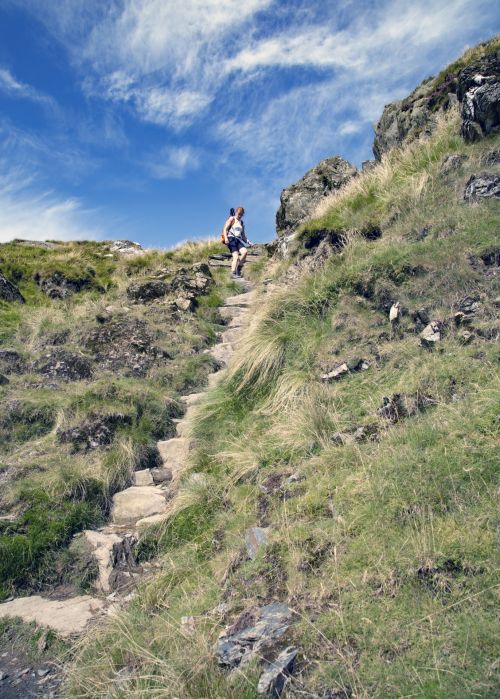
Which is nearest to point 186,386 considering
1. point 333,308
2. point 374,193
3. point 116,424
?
point 116,424

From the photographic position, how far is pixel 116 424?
8297 millimetres

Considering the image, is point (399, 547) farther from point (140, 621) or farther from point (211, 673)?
point (140, 621)

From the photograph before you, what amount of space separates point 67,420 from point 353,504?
18.3 feet

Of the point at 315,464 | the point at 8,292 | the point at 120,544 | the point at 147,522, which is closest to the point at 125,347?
the point at 147,522

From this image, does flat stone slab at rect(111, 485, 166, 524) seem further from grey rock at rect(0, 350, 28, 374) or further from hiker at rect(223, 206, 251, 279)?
hiker at rect(223, 206, 251, 279)

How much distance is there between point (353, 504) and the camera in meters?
4.21

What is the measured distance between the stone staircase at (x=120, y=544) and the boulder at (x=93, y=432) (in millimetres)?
800

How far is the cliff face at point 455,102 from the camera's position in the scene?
911 cm

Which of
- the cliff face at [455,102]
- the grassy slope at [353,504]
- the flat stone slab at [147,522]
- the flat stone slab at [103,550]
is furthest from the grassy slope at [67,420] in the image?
the cliff face at [455,102]

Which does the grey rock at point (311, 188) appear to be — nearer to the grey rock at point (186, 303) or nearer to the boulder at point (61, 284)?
the grey rock at point (186, 303)

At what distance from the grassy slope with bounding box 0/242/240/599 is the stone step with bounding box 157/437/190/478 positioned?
21cm

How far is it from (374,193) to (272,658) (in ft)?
30.6

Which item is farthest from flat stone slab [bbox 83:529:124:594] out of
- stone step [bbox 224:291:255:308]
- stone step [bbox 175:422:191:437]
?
stone step [bbox 224:291:255:308]

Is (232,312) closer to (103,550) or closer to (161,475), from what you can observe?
(161,475)
